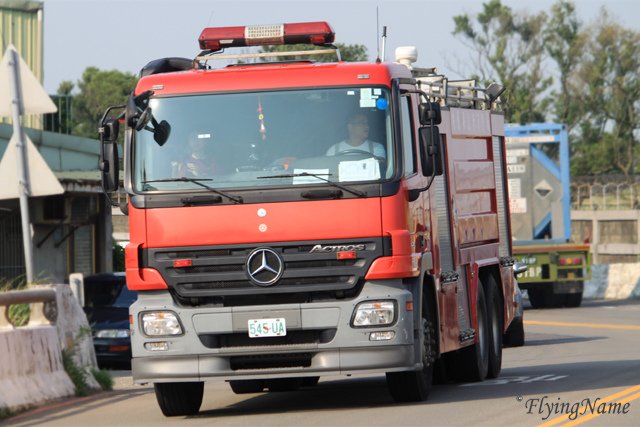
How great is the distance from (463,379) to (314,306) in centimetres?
398

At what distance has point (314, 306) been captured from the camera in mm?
11734

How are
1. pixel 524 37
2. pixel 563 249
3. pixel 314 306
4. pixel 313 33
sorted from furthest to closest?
pixel 524 37 < pixel 563 249 < pixel 313 33 < pixel 314 306

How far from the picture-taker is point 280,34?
44.4 feet

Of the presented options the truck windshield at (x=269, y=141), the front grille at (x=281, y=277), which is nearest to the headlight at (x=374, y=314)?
the front grille at (x=281, y=277)

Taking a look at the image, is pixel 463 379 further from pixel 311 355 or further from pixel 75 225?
pixel 75 225

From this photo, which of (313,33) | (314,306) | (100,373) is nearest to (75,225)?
(100,373)

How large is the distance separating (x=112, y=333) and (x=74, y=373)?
180 inches

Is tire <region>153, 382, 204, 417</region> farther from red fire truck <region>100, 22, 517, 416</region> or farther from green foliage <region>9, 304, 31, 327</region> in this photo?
green foliage <region>9, 304, 31, 327</region>

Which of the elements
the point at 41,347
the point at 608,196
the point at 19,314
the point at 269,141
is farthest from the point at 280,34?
the point at 608,196

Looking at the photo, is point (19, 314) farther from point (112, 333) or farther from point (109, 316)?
point (109, 316)

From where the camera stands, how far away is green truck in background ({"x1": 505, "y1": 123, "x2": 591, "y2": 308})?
103 feet

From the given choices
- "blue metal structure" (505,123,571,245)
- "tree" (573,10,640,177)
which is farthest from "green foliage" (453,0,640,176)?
"blue metal structure" (505,123,571,245)

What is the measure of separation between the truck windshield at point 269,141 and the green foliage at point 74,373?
3.31 m

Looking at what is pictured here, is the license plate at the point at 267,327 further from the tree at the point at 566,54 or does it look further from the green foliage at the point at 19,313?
the tree at the point at 566,54
